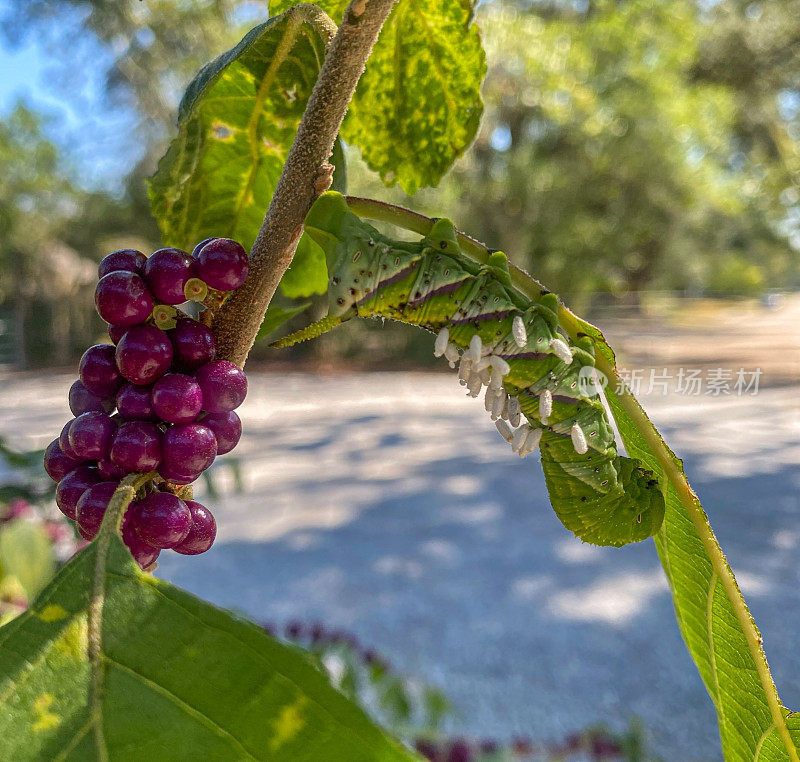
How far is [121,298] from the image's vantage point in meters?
0.33

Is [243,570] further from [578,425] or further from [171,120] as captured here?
[171,120]

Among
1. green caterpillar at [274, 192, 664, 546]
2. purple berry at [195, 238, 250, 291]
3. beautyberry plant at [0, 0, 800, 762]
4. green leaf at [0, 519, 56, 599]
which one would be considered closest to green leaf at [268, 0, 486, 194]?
beautyberry plant at [0, 0, 800, 762]

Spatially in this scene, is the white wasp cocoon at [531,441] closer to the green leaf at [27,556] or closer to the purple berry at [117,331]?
the purple berry at [117,331]

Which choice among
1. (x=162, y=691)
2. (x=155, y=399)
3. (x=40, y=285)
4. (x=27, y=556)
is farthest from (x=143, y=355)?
(x=40, y=285)

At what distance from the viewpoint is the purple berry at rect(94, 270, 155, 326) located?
33 cm

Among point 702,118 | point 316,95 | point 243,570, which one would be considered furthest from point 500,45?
point 316,95

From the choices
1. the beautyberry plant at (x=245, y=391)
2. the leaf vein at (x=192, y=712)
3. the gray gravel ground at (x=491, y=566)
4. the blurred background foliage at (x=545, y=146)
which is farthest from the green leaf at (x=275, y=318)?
the blurred background foliage at (x=545, y=146)

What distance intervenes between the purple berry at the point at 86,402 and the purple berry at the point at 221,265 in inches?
3.3

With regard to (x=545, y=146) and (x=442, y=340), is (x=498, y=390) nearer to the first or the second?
(x=442, y=340)

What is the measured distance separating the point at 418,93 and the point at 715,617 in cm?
41

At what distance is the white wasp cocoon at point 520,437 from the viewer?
453 millimetres

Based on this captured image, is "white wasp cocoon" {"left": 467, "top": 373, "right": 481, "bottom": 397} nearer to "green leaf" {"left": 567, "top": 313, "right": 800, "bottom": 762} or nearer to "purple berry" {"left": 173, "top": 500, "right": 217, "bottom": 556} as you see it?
"green leaf" {"left": 567, "top": 313, "right": 800, "bottom": 762}

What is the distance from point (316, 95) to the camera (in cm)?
34

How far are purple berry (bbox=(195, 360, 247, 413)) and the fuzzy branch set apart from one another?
0.06ft
